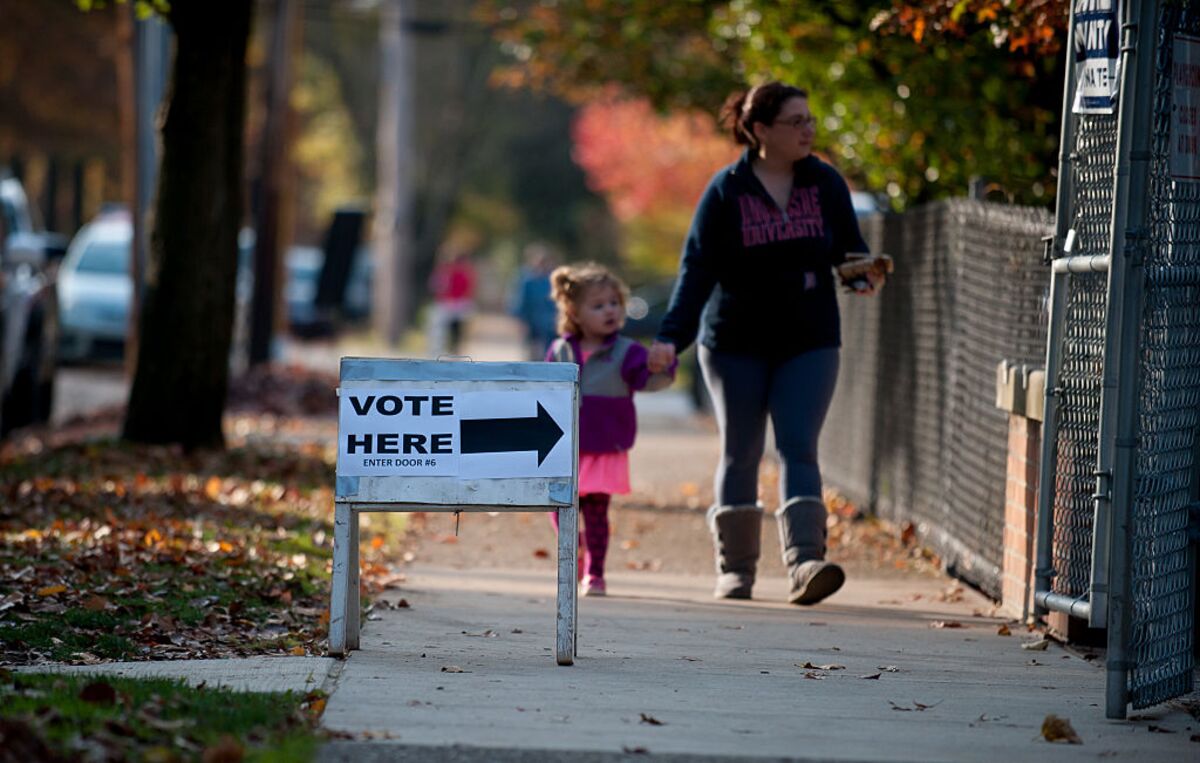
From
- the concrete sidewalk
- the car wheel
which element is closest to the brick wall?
the concrete sidewalk

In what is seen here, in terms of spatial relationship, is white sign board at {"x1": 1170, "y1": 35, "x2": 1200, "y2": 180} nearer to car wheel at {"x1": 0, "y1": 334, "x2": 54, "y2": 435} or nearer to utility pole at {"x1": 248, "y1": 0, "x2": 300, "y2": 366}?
car wheel at {"x1": 0, "y1": 334, "x2": 54, "y2": 435}

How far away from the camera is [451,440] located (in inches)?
244

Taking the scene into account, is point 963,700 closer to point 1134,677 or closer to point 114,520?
point 1134,677

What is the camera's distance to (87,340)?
2584 centimetres

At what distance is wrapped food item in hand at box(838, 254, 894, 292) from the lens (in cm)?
777

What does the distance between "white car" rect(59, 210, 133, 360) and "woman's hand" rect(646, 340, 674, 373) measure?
1867 cm

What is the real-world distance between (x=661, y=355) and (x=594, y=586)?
118 cm

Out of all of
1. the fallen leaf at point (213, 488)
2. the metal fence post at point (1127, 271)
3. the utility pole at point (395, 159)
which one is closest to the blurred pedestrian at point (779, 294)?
the metal fence post at point (1127, 271)

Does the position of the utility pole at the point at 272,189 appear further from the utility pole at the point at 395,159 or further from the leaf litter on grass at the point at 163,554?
the leaf litter on grass at the point at 163,554

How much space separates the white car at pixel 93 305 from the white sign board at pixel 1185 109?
2108 centimetres

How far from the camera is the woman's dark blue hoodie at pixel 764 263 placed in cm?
777

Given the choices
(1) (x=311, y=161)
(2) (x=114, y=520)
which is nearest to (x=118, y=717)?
(2) (x=114, y=520)

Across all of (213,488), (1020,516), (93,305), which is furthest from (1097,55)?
(93,305)

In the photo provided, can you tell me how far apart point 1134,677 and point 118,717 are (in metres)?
2.93
